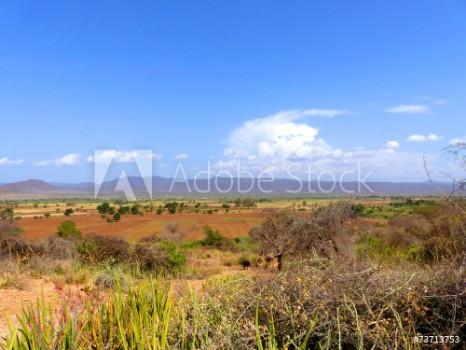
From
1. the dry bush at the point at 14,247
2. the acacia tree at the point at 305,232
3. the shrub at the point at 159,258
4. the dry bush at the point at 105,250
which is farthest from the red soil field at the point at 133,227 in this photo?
the dry bush at the point at 14,247

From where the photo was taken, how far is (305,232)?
1399 centimetres

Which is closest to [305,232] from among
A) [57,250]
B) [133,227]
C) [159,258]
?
[159,258]

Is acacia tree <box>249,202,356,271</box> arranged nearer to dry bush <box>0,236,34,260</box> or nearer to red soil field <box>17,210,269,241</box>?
dry bush <box>0,236,34,260</box>

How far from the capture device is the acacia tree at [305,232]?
13539 mm

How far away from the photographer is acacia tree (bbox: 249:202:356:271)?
13.5m

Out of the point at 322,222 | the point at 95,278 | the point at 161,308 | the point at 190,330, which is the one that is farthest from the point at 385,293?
the point at 322,222

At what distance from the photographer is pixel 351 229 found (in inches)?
572

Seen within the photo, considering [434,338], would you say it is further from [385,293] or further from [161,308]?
[161,308]

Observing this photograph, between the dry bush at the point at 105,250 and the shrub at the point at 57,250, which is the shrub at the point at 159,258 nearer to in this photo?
the dry bush at the point at 105,250

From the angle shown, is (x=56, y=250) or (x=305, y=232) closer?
(x=305, y=232)

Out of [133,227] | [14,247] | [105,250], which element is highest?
[14,247]

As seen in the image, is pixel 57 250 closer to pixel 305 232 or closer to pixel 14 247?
pixel 14 247

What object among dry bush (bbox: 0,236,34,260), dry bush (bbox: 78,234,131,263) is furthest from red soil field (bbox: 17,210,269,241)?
dry bush (bbox: 0,236,34,260)

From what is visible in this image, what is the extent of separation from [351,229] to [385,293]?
1184 centimetres
